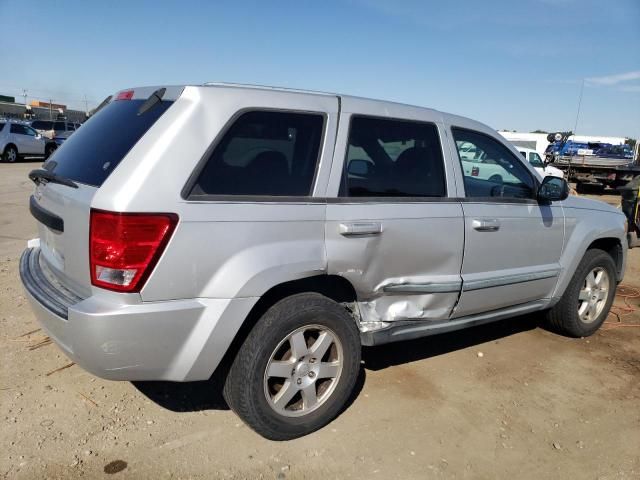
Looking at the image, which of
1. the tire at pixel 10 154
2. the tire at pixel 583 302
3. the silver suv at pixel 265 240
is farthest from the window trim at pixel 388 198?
the tire at pixel 10 154

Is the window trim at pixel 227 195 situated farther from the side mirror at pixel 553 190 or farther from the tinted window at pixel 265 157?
the side mirror at pixel 553 190

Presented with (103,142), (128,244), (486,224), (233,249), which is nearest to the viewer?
(128,244)

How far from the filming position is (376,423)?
3188 mm

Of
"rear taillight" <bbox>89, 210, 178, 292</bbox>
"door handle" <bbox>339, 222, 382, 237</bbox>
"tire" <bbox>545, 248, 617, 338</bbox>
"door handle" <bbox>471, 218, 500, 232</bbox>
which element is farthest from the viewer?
"tire" <bbox>545, 248, 617, 338</bbox>

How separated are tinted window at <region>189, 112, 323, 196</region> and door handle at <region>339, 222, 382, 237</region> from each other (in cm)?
28

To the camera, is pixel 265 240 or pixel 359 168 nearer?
pixel 265 240

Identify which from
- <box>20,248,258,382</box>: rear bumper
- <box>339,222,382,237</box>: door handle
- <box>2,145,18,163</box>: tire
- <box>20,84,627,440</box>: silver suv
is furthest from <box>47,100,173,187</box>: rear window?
<box>2,145,18,163</box>: tire

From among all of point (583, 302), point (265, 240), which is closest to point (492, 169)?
point (583, 302)

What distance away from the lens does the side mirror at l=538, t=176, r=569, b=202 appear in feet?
12.9

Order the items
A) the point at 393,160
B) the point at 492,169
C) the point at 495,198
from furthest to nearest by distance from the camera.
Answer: the point at 492,169 < the point at 495,198 < the point at 393,160

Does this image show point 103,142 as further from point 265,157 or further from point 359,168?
point 359,168

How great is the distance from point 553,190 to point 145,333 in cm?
312

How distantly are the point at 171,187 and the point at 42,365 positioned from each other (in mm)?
2030

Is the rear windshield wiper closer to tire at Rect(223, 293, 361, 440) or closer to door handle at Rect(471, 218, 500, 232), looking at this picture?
tire at Rect(223, 293, 361, 440)
